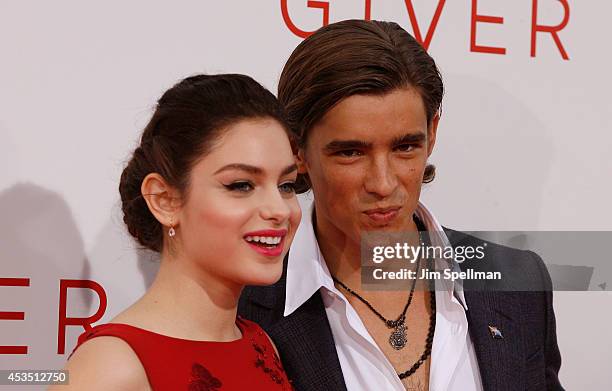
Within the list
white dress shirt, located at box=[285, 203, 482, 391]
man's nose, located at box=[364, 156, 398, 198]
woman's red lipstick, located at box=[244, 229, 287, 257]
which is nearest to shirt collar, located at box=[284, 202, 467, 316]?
white dress shirt, located at box=[285, 203, 482, 391]

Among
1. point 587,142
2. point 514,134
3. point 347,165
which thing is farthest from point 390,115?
point 587,142

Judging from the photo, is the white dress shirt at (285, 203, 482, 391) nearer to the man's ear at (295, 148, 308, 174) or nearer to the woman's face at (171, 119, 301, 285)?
the man's ear at (295, 148, 308, 174)

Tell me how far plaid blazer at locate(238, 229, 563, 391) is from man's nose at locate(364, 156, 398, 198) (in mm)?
262

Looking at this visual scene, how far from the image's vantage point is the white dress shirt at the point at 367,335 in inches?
71.8

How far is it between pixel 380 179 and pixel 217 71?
573mm

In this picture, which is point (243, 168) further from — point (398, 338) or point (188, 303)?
point (398, 338)

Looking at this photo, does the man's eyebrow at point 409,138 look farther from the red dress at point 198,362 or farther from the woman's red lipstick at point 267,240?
the red dress at point 198,362

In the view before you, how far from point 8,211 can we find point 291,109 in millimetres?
685

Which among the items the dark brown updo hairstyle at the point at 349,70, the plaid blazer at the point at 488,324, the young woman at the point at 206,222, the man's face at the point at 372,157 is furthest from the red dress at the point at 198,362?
the dark brown updo hairstyle at the point at 349,70

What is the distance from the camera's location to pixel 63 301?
2059mm

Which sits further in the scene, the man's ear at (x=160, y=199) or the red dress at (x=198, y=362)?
the man's ear at (x=160, y=199)

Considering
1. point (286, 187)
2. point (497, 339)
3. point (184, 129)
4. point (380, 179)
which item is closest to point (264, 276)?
point (286, 187)

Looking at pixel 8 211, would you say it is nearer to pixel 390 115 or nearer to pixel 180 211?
pixel 180 211

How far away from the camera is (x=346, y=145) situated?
185 cm
